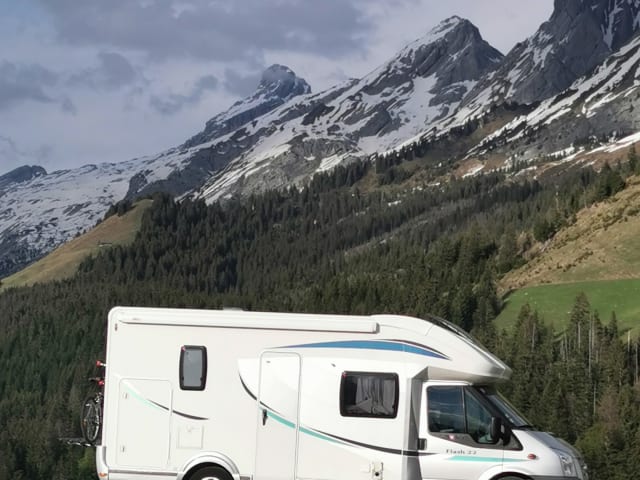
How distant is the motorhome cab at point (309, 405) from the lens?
60.2 feet

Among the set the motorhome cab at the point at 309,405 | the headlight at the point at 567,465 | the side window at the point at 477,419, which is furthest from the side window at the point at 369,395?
the headlight at the point at 567,465

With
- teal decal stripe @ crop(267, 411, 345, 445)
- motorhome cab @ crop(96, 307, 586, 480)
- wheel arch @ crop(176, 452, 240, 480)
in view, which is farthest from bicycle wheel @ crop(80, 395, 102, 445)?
teal decal stripe @ crop(267, 411, 345, 445)

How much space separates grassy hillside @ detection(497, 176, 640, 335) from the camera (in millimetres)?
128000

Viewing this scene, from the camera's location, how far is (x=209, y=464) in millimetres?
18750

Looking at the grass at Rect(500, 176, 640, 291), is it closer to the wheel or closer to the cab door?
the cab door

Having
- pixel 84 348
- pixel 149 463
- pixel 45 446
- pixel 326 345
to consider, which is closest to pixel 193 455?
pixel 149 463

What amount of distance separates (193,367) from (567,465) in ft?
26.5

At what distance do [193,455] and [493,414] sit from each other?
20.9 ft

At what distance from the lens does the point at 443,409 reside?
18.6m

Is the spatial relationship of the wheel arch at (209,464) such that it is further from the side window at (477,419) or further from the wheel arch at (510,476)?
the wheel arch at (510,476)

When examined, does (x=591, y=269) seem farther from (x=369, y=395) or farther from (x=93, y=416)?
(x=93, y=416)

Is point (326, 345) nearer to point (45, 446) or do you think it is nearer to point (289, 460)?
point (289, 460)

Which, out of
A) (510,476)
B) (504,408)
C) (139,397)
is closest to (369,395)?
(504,408)

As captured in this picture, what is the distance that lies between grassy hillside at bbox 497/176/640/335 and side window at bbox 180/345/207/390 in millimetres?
106336
